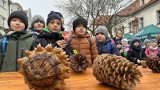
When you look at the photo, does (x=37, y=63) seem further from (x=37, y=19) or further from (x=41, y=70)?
(x=37, y=19)

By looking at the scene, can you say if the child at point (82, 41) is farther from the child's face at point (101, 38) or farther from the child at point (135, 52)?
the child at point (135, 52)

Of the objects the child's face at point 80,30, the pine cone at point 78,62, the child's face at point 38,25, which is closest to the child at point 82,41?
the child's face at point 80,30

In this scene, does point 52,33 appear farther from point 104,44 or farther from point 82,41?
point 104,44

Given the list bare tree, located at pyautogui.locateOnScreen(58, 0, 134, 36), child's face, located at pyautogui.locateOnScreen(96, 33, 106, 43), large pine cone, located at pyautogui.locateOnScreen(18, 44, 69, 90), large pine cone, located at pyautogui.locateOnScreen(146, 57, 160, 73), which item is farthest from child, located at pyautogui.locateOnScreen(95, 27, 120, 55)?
bare tree, located at pyautogui.locateOnScreen(58, 0, 134, 36)

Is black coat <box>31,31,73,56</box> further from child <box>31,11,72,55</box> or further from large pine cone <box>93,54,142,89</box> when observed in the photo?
large pine cone <box>93,54,142,89</box>

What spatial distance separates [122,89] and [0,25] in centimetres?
2358

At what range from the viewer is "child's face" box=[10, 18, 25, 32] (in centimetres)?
209

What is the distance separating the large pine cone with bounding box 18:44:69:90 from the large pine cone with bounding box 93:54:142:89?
0.54ft

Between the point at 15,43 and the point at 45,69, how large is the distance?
1.42 metres

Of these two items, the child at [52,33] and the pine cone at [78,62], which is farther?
the child at [52,33]

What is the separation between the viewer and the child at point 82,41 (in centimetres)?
258

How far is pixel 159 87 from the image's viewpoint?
90cm

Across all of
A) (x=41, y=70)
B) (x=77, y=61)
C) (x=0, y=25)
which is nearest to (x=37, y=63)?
(x=41, y=70)

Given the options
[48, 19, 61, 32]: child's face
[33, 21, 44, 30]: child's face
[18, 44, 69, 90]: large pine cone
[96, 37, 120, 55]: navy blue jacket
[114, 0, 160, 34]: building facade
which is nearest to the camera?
[18, 44, 69, 90]: large pine cone
